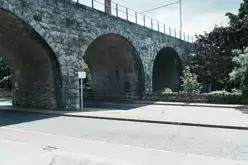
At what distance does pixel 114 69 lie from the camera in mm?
21344

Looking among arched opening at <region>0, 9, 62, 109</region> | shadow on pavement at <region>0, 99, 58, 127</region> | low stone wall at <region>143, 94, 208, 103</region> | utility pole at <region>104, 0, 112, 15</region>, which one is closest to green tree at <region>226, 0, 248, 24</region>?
low stone wall at <region>143, 94, 208, 103</region>

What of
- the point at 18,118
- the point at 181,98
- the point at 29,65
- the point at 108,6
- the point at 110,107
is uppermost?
the point at 108,6

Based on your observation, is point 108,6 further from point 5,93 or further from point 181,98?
point 5,93

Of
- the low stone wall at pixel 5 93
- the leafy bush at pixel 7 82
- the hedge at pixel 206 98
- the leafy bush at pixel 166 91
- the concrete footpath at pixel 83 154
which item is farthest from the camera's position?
the leafy bush at pixel 7 82

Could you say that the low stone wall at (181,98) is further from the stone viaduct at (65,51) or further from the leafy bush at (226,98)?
the stone viaduct at (65,51)

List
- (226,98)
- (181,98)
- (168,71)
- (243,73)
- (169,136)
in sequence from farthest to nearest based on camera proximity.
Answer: (168,71) < (181,98) < (226,98) < (243,73) < (169,136)

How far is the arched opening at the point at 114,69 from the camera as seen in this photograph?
20.0 m

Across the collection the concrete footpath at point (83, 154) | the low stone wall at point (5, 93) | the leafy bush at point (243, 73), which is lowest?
the concrete footpath at point (83, 154)

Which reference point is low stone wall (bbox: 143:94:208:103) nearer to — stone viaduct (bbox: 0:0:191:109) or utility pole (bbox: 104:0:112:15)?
stone viaduct (bbox: 0:0:191:109)

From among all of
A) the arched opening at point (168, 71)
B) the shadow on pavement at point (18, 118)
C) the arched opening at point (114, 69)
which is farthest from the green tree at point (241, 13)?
the shadow on pavement at point (18, 118)

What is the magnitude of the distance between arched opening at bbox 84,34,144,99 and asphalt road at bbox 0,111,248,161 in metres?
11.3

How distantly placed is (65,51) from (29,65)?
3133mm

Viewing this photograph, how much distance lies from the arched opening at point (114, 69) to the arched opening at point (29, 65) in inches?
229

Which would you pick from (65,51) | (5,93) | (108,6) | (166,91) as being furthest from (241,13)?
(5,93)
